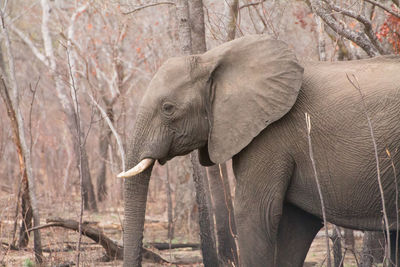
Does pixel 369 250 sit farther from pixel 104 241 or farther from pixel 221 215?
pixel 104 241

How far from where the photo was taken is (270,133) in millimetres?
5660

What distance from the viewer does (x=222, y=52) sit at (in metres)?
5.85

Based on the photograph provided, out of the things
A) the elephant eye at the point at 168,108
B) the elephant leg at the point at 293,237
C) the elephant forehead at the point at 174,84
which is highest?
the elephant forehead at the point at 174,84

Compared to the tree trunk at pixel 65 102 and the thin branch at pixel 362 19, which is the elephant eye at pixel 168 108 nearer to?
the thin branch at pixel 362 19

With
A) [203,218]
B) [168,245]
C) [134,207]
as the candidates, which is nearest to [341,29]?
[134,207]

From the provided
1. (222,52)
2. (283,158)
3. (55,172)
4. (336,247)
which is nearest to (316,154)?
(283,158)

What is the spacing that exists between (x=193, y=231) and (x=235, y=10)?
4645 mm

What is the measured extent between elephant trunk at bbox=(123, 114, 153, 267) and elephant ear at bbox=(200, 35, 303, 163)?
24.3 inches

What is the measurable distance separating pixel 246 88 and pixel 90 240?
535 centimetres

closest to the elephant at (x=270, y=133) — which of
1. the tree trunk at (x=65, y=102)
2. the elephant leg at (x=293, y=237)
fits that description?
the elephant leg at (x=293, y=237)

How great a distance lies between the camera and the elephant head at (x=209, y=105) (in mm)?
5645

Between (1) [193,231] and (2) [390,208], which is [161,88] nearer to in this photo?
(2) [390,208]

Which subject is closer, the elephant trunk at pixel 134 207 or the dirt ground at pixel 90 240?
the elephant trunk at pixel 134 207

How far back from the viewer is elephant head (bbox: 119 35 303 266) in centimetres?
564
